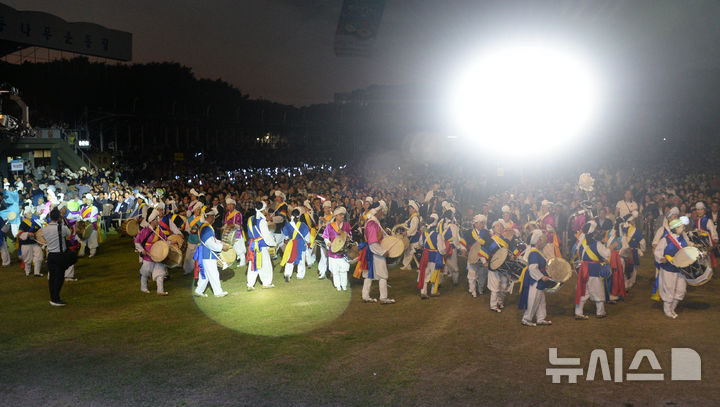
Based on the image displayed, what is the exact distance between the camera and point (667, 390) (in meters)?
5.63

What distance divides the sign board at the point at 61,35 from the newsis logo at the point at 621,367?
37197mm

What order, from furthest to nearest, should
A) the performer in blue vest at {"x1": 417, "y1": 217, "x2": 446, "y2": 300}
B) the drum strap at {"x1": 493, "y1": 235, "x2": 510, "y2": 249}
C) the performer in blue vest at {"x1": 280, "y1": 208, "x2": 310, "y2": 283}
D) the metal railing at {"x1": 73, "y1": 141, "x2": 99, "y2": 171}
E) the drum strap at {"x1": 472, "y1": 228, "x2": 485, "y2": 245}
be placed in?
the metal railing at {"x1": 73, "y1": 141, "x2": 99, "y2": 171}
the performer in blue vest at {"x1": 280, "y1": 208, "x2": 310, "y2": 283}
the performer in blue vest at {"x1": 417, "y1": 217, "x2": 446, "y2": 300}
the drum strap at {"x1": 472, "y1": 228, "x2": 485, "y2": 245}
the drum strap at {"x1": 493, "y1": 235, "x2": 510, "y2": 249}

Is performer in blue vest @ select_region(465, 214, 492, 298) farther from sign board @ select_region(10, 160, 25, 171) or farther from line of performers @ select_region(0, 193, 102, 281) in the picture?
sign board @ select_region(10, 160, 25, 171)

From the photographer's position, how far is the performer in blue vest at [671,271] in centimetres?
816

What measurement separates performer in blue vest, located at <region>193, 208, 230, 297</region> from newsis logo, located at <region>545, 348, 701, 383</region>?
583cm

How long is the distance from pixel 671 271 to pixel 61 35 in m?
39.7

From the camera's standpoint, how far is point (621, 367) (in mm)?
6215

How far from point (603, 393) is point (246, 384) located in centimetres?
386

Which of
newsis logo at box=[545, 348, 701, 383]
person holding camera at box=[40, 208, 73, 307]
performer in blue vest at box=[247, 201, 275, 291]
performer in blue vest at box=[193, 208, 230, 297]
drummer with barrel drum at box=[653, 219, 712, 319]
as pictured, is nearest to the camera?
newsis logo at box=[545, 348, 701, 383]

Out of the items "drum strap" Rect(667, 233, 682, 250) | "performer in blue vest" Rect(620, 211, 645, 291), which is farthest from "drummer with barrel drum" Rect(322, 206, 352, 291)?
"drum strap" Rect(667, 233, 682, 250)

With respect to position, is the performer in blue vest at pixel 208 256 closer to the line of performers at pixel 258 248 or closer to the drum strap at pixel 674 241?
the line of performers at pixel 258 248

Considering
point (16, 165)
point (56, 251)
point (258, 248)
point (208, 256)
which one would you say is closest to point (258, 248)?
point (258, 248)

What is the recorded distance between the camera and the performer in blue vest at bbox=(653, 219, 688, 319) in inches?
321

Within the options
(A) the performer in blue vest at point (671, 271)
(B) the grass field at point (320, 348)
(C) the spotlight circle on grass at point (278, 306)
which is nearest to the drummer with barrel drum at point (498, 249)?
(B) the grass field at point (320, 348)
